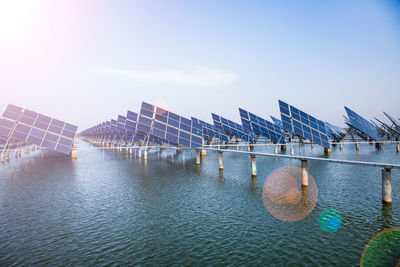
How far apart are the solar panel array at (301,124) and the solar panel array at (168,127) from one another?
60.6 feet

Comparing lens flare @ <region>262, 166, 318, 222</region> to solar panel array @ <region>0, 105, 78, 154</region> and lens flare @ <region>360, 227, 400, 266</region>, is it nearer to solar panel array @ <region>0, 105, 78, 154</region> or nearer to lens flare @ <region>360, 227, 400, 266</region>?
lens flare @ <region>360, 227, 400, 266</region>

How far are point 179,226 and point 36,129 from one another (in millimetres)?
41559

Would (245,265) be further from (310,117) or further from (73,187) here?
(310,117)

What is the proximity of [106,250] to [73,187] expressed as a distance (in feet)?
50.2

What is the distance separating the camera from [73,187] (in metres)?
23.1

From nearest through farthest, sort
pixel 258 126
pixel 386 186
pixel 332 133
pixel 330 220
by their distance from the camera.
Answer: pixel 330 220 < pixel 386 186 < pixel 258 126 < pixel 332 133

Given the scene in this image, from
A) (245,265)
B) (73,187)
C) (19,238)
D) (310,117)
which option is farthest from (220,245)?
(310,117)

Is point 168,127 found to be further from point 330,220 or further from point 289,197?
point 330,220

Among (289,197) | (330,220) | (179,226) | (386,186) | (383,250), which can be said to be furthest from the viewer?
(289,197)

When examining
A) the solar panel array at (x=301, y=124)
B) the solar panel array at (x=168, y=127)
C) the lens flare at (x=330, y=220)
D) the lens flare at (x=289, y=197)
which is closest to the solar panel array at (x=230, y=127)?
the solar panel array at (x=301, y=124)

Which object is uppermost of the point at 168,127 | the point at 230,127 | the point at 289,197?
the point at 230,127

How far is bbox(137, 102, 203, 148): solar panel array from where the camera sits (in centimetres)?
3691

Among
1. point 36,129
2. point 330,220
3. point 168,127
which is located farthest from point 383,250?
point 36,129

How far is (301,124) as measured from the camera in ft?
145
